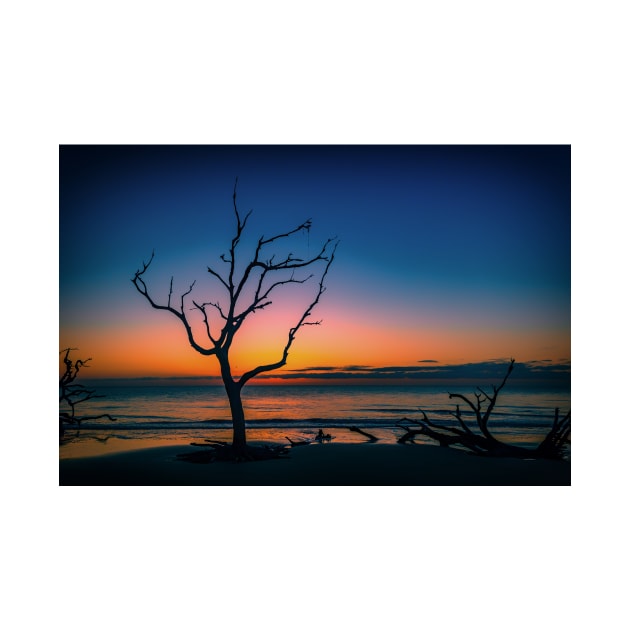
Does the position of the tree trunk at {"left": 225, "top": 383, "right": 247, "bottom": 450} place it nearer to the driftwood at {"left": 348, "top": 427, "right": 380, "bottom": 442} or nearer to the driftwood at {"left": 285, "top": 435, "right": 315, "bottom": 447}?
the driftwood at {"left": 285, "top": 435, "right": 315, "bottom": 447}

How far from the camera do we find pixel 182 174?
557cm

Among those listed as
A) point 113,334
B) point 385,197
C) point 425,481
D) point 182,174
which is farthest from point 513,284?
point 113,334

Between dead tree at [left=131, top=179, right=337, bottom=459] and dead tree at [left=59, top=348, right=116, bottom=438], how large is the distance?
95 cm

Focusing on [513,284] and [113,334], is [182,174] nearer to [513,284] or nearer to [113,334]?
[113,334]

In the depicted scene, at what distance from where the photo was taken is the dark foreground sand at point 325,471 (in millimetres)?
5027

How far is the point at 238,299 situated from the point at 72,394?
6.29 feet

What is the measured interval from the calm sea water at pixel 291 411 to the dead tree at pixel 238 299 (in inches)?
18.0

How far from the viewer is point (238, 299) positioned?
5.54 m

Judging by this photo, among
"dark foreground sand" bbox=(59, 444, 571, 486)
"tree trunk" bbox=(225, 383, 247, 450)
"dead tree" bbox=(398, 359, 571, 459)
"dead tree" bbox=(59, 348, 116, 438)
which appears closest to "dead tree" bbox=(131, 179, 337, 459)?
"tree trunk" bbox=(225, 383, 247, 450)

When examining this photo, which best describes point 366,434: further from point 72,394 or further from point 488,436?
point 72,394

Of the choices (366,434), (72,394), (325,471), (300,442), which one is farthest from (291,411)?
(72,394)

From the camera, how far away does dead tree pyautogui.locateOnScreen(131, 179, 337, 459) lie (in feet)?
17.9

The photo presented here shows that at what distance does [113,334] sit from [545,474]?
161 inches

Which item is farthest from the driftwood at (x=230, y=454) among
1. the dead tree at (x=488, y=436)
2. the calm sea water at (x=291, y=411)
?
the dead tree at (x=488, y=436)
